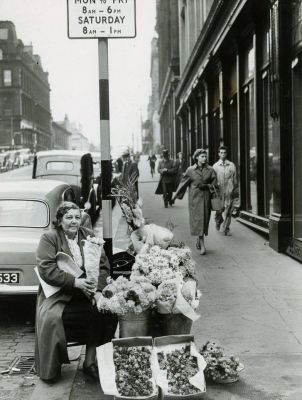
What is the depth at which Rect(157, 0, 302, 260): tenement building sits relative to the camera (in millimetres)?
10125

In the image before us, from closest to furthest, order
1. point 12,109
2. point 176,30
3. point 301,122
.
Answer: point 301,122 < point 176,30 < point 12,109

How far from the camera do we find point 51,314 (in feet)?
16.5

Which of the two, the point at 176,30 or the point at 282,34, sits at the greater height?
the point at 176,30

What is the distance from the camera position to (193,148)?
94.6ft

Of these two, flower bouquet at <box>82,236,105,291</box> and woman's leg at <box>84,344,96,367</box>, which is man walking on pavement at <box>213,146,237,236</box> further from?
woman's leg at <box>84,344,96,367</box>

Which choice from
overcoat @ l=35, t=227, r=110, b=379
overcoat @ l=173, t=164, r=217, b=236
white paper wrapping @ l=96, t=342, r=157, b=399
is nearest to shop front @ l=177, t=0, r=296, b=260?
overcoat @ l=173, t=164, r=217, b=236

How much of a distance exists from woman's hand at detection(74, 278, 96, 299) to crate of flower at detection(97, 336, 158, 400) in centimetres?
53

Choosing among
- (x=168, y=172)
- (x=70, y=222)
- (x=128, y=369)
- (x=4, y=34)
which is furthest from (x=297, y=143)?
(x=4, y=34)

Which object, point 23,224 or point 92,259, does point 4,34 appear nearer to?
point 23,224

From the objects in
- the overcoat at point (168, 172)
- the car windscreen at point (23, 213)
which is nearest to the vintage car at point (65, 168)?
the overcoat at point (168, 172)

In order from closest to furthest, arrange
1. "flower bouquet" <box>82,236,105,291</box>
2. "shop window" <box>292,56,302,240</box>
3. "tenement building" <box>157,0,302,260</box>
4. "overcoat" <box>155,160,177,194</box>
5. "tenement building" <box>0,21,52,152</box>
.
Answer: "flower bouquet" <box>82,236,105,291</box>, "shop window" <box>292,56,302,240</box>, "tenement building" <box>157,0,302,260</box>, "overcoat" <box>155,160,177,194</box>, "tenement building" <box>0,21,52,152</box>

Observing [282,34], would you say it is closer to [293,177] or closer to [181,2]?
[293,177]

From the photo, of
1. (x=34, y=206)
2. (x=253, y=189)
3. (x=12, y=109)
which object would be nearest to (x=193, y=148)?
(x=253, y=189)

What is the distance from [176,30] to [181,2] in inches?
396
